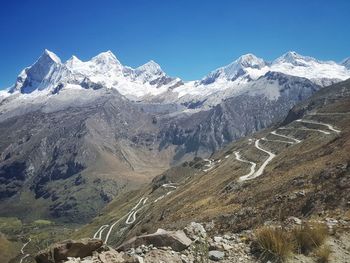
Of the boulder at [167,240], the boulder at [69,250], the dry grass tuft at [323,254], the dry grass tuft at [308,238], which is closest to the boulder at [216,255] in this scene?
the boulder at [167,240]

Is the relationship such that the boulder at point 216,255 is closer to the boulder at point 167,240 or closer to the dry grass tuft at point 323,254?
the boulder at point 167,240

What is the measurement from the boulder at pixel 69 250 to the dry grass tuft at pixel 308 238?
8635 mm

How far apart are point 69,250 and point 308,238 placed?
1037 centimetres

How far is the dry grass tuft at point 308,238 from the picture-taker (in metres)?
18.7

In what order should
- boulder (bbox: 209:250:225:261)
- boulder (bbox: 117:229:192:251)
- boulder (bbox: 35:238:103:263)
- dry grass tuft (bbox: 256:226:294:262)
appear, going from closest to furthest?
boulder (bbox: 35:238:103:263) < dry grass tuft (bbox: 256:226:294:262) < boulder (bbox: 209:250:225:261) < boulder (bbox: 117:229:192:251)

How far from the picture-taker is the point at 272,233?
1842 cm

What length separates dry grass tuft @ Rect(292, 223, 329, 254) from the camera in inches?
736

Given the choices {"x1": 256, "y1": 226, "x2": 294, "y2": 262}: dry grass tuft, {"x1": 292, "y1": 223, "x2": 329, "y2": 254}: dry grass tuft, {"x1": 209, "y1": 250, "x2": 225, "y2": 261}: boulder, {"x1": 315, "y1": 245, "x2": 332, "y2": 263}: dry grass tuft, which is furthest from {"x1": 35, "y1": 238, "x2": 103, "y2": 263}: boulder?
{"x1": 315, "y1": 245, "x2": 332, "y2": 263}: dry grass tuft

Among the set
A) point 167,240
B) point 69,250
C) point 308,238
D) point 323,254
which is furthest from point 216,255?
point 69,250

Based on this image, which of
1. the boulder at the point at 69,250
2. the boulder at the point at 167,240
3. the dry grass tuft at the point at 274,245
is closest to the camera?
the boulder at the point at 69,250

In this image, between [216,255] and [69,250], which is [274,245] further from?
[69,250]

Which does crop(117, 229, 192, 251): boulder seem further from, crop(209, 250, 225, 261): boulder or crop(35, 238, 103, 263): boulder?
crop(35, 238, 103, 263): boulder

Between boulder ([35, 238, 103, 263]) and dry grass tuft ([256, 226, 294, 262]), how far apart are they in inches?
275

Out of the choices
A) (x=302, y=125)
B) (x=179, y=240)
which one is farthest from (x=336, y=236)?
(x=302, y=125)
